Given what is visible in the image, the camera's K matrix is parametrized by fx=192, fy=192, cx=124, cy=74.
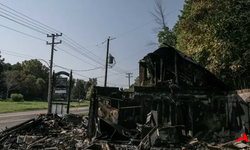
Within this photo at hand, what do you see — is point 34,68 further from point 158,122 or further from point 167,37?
point 158,122

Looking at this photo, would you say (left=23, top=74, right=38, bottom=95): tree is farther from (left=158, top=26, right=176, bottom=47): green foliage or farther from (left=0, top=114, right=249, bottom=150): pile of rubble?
(left=0, top=114, right=249, bottom=150): pile of rubble

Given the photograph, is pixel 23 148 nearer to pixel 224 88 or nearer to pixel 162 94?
pixel 162 94

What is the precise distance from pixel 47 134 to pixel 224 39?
10.6 metres

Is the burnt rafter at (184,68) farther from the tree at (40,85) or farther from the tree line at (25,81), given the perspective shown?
the tree at (40,85)

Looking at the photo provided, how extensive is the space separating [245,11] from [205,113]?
572 cm

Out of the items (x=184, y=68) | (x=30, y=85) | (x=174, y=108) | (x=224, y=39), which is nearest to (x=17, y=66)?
(x=30, y=85)

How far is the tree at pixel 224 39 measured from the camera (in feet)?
32.8

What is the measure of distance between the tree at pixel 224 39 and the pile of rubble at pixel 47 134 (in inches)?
334

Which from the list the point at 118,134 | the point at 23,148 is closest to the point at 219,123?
the point at 118,134

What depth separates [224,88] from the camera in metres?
9.84

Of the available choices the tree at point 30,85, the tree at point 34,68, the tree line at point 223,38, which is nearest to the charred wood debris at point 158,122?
the tree line at point 223,38

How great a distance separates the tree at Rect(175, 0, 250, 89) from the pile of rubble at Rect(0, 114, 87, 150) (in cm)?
849

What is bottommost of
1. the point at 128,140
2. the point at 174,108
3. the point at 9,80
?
the point at 128,140

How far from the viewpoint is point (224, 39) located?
10680mm
